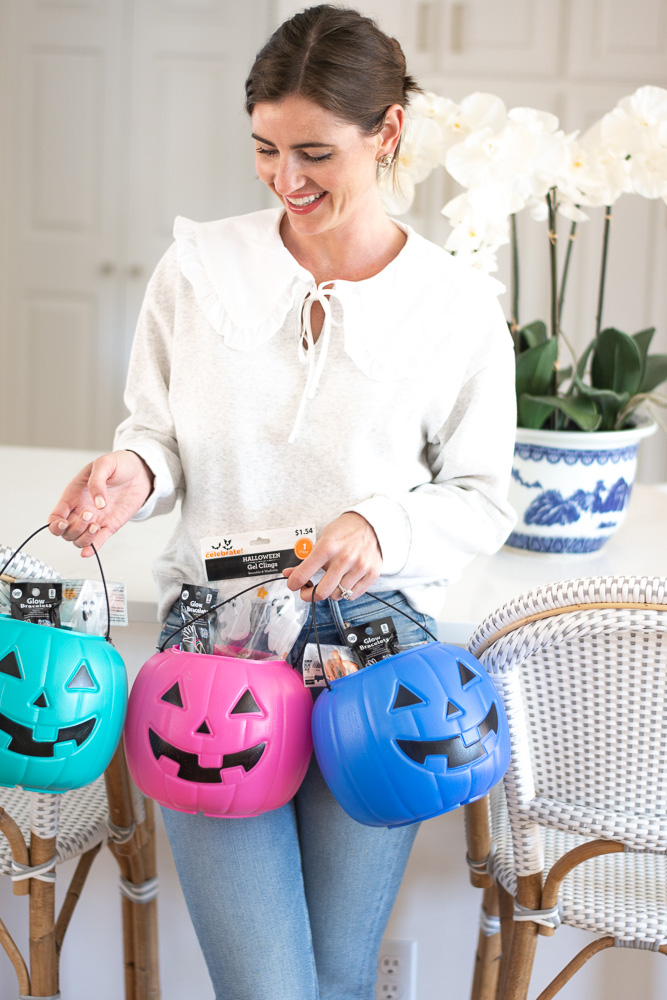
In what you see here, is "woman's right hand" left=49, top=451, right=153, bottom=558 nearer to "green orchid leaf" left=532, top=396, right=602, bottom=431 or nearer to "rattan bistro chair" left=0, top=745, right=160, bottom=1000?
"rattan bistro chair" left=0, top=745, right=160, bottom=1000

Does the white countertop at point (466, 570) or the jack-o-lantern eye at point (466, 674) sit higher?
the jack-o-lantern eye at point (466, 674)

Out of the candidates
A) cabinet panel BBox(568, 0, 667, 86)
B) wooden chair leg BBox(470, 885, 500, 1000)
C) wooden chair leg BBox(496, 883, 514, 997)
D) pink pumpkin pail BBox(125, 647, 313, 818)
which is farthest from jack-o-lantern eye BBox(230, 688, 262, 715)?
cabinet panel BBox(568, 0, 667, 86)

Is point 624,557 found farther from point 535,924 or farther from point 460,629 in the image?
point 535,924

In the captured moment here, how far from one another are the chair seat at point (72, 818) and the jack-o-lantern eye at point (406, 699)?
0.47 metres

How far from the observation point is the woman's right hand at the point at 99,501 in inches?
36.4

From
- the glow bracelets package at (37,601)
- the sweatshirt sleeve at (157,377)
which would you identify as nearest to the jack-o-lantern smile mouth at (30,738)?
the glow bracelets package at (37,601)

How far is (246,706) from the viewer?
81 centimetres

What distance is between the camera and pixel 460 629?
1.15m

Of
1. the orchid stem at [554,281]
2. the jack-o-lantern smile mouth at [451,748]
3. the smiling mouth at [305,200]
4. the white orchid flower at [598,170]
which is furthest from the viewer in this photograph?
the orchid stem at [554,281]

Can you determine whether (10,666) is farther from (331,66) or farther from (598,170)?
(598,170)

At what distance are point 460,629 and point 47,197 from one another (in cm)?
329

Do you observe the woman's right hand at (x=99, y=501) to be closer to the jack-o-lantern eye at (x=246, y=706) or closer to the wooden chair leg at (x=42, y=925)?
the jack-o-lantern eye at (x=246, y=706)

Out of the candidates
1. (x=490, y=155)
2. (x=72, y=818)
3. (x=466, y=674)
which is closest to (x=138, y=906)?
(x=72, y=818)

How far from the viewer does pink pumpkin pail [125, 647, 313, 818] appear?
0.81 metres
